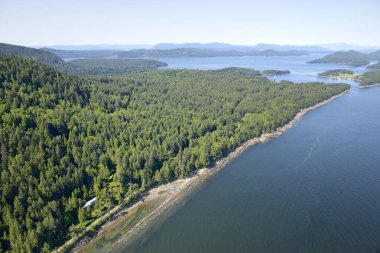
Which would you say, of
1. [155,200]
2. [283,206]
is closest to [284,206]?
[283,206]

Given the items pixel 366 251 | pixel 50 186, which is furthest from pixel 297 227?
pixel 50 186

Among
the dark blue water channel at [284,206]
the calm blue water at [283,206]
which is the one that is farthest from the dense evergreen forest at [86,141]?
the dark blue water channel at [284,206]

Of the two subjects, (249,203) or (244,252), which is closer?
(244,252)

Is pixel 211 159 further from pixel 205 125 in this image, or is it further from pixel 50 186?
pixel 50 186

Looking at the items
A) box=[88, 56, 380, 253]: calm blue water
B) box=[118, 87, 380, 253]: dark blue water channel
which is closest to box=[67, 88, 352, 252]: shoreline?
box=[88, 56, 380, 253]: calm blue water

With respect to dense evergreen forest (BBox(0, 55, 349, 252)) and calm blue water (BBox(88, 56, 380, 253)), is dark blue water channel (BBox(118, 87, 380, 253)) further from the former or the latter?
dense evergreen forest (BBox(0, 55, 349, 252))
